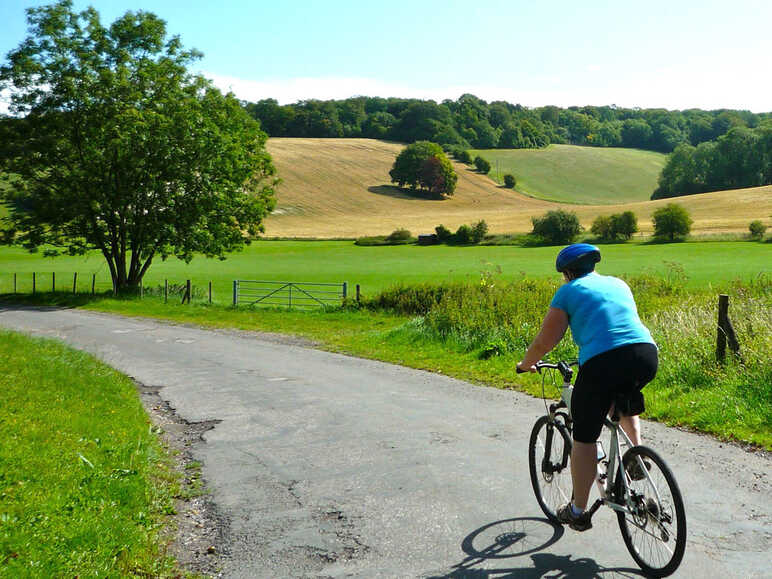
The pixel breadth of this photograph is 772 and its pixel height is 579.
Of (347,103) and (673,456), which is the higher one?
(347,103)

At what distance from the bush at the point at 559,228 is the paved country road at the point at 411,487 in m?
66.3

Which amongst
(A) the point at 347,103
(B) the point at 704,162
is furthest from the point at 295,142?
(B) the point at 704,162

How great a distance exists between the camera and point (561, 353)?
14.1 meters

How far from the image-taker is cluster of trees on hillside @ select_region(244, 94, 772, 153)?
152 m

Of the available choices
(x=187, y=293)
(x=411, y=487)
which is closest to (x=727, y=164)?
(x=187, y=293)

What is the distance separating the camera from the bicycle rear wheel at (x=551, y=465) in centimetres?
571

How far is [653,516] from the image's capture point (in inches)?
181

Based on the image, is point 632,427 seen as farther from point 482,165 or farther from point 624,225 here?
point 482,165

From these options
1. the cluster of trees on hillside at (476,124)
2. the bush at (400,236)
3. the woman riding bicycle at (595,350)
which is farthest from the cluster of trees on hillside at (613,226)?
the cluster of trees on hillside at (476,124)

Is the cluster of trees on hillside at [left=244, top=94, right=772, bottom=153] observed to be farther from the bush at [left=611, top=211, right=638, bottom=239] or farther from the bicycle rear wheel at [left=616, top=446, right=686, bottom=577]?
the bicycle rear wheel at [left=616, top=446, right=686, bottom=577]

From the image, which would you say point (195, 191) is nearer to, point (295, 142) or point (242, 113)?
point (242, 113)

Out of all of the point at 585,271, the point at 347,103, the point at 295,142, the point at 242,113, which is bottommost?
the point at 585,271

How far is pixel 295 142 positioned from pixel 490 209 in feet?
140

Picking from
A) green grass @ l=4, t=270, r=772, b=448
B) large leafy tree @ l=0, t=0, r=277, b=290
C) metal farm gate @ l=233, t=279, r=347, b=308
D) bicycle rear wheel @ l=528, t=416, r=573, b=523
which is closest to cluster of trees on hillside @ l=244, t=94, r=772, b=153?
metal farm gate @ l=233, t=279, r=347, b=308
